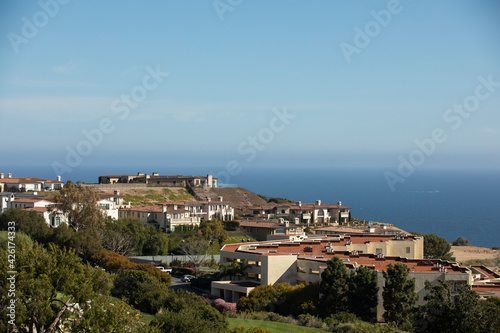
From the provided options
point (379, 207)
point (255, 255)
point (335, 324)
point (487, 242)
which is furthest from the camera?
point (379, 207)

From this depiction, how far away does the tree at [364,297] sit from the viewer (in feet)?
120

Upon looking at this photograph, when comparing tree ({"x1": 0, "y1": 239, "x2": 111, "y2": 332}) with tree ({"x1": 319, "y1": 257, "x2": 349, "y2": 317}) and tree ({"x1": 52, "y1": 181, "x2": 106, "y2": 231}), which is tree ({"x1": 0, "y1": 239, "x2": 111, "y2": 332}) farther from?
tree ({"x1": 52, "y1": 181, "x2": 106, "y2": 231})

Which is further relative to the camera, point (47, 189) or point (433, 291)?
point (47, 189)

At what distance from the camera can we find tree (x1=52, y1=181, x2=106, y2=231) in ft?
190

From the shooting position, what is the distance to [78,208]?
5825 cm

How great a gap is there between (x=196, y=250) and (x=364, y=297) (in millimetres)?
22270

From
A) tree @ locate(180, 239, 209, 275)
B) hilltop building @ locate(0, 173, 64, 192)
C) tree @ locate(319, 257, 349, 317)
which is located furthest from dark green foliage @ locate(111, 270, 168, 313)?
hilltop building @ locate(0, 173, 64, 192)

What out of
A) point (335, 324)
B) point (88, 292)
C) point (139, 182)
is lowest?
point (335, 324)

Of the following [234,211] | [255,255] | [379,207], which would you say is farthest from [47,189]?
[379,207]

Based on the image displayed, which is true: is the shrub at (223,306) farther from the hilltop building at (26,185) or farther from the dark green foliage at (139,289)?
the hilltop building at (26,185)

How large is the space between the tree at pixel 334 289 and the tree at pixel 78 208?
26870 millimetres

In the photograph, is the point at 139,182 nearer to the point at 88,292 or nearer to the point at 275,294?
the point at 275,294

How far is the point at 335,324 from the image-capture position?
33500mm

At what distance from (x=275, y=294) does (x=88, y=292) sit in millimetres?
17347
